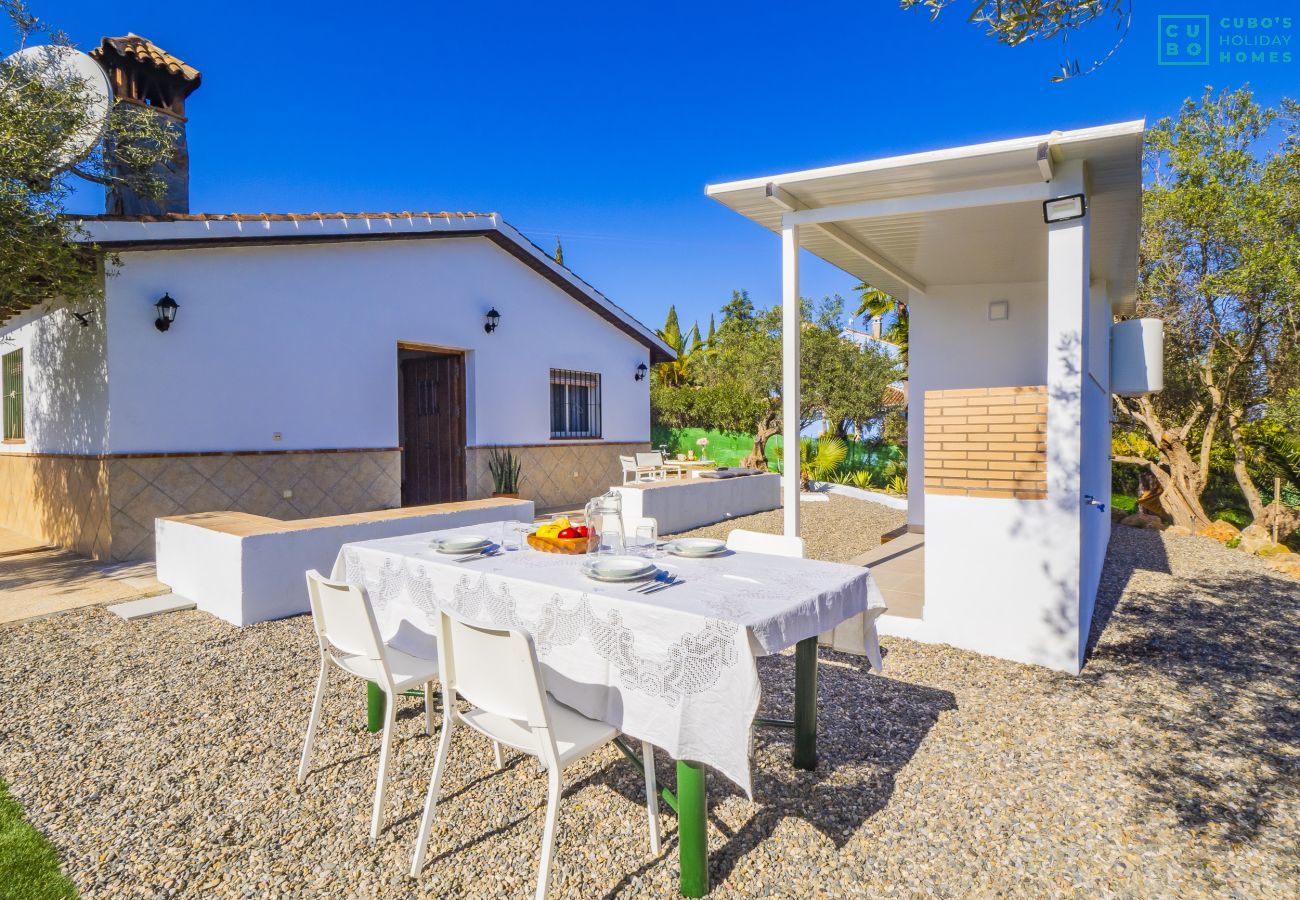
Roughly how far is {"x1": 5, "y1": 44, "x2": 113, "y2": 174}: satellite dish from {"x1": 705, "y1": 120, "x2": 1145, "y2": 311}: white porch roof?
20.4 ft

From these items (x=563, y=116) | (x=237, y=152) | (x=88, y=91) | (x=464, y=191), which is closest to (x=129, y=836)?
(x=88, y=91)

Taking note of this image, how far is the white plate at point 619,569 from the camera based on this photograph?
2.72 metres

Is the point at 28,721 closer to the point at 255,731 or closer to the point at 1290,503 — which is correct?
the point at 255,731

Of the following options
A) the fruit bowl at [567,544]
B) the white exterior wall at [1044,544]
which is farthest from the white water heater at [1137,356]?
the fruit bowl at [567,544]

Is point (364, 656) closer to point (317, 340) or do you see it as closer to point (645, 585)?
point (645, 585)

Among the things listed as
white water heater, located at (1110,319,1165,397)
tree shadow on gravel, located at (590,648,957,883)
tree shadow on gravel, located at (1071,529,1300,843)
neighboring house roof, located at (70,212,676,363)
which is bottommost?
tree shadow on gravel, located at (1071,529,1300,843)

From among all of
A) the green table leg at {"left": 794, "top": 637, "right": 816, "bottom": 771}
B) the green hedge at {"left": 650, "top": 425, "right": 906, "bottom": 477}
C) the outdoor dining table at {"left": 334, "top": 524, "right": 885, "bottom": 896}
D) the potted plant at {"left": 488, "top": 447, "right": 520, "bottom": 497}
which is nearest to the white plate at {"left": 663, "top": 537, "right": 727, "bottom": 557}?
the outdoor dining table at {"left": 334, "top": 524, "right": 885, "bottom": 896}

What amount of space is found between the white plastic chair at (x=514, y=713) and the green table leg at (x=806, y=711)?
82cm

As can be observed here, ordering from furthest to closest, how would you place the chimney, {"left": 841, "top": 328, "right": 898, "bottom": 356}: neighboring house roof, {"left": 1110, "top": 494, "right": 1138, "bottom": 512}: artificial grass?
1. {"left": 841, "top": 328, "right": 898, "bottom": 356}: neighboring house roof
2. {"left": 1110, "top": 494, "right": 1138, "bottom": 512}: artificial grass
3. the chimney

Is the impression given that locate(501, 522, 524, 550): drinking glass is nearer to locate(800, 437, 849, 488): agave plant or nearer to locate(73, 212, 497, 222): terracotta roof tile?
locate(73, 212, 497, 222): terracotta roof tile

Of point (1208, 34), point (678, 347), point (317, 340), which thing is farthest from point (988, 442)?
point (678, 347)

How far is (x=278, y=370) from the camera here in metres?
8.45

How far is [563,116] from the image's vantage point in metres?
14.4

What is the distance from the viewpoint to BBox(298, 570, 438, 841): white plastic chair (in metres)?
2.70
